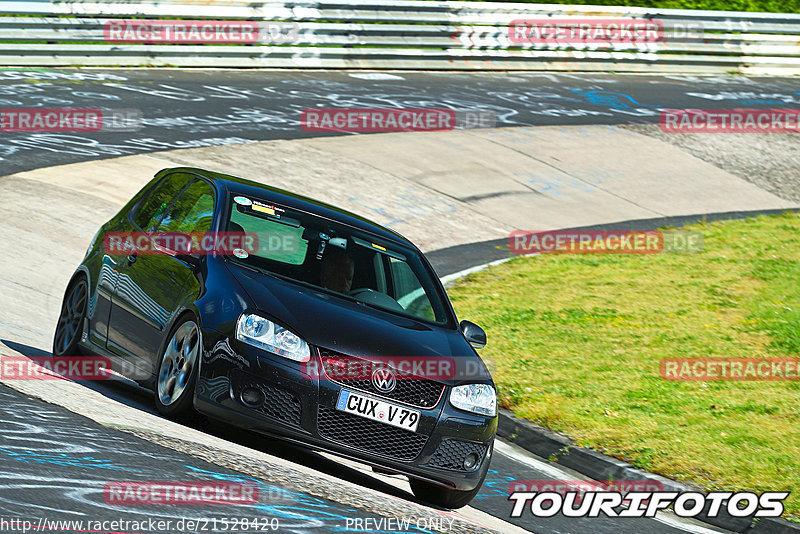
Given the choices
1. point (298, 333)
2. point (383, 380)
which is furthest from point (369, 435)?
point (298, 333)

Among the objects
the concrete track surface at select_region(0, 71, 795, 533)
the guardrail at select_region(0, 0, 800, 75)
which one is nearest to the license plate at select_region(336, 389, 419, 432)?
the concrete track surface at select_region(0, 71, 795, 533)

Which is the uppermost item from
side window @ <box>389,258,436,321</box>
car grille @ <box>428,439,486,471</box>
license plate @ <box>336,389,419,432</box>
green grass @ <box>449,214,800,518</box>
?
side window @ <box>389,258,436,321</box>

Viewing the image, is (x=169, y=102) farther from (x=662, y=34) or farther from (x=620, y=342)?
(x=662, y=34)

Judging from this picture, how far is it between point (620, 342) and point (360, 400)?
5.92 m

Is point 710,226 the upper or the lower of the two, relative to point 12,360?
lower


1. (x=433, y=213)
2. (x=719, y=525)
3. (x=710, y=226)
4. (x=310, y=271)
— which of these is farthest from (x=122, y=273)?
(x=710, y=226)

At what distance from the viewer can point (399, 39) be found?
25.9 metres

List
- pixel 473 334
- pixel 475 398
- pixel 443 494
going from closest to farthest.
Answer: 1. pixel 475 398
2. pixel 443 494
3. pixel 473 334

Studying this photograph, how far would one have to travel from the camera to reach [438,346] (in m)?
7.47

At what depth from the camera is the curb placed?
25.9 feet

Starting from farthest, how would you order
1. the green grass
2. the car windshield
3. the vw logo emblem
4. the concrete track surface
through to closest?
the green grass
the car windshield
the vw logo emblem
the concrete track surface

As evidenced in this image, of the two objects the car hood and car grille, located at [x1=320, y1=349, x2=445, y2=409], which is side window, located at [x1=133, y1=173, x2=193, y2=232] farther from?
car grille, located at [x1=320, y1=349, x2=445, y2=409]

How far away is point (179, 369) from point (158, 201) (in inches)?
76.7

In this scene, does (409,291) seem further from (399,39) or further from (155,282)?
(399,39)
